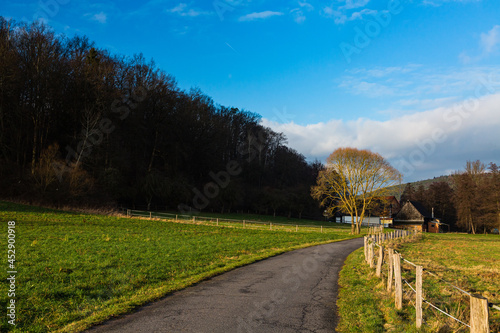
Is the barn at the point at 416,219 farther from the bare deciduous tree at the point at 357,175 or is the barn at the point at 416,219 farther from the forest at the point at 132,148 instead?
the bare deciduous tree at the point at 357,175

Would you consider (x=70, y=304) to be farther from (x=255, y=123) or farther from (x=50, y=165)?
(x=255, y=123)

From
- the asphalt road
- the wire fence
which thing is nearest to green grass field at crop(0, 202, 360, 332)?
the asphalt road

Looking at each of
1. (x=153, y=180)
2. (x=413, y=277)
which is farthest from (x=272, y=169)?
(x=413, y=277)

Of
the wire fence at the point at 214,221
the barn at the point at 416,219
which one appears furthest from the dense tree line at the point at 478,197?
the wire fence at the point at 214,221

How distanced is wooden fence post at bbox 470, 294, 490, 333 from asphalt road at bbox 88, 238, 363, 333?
2.64 metres

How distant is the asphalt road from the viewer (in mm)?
6695

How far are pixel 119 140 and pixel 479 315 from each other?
5450 centimetres

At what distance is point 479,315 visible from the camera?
16.7 feet

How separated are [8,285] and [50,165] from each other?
30.7 m

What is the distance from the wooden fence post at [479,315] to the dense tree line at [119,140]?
126 ft

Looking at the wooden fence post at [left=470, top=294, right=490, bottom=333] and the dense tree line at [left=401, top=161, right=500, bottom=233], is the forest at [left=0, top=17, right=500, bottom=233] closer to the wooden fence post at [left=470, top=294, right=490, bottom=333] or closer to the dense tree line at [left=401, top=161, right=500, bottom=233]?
the dense tree line at [left=401, top=161, right=500, bottom=233]

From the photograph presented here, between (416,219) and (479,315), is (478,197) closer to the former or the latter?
(416,219)

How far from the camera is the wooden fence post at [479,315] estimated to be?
16.4ft

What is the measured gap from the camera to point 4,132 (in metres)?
38.9
